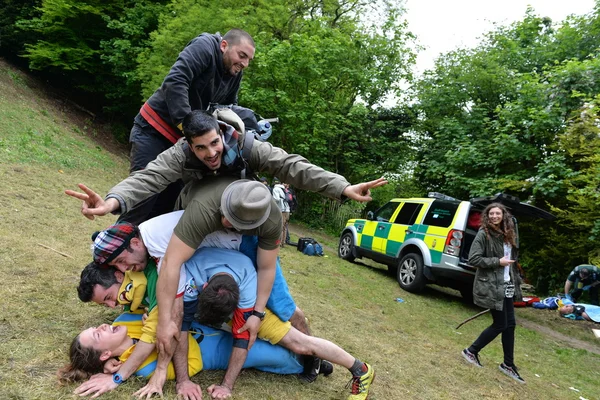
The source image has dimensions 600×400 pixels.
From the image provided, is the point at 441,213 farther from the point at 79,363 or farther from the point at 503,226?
Answer: the point at 79,363

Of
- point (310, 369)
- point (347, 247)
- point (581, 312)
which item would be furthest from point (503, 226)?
point (347, 247)

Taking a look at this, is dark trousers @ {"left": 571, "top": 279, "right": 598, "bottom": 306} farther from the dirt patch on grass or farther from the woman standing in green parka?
the dirt patch on grass

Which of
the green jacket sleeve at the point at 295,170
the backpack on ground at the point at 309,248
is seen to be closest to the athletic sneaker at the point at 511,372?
the green jacket sleeve at the point at 295,170

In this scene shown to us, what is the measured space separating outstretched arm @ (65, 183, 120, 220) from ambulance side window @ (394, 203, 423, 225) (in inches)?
282

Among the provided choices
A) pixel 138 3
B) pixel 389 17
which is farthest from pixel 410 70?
pixel 138 3

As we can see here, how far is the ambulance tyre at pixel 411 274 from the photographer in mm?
8203

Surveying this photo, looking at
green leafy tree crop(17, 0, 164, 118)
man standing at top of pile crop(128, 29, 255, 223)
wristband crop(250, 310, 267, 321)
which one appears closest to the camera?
wristband crop(250, 310, 267, 321)

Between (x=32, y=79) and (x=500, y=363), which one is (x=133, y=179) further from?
(x=32, y=79)

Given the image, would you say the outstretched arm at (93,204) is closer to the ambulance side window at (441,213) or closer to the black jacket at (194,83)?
the black jacket at (194,83)

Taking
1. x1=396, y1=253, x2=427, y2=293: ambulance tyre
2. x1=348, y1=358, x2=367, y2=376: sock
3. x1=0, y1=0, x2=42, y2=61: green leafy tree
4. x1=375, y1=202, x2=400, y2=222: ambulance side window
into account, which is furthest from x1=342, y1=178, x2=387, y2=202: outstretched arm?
x1=0, y1=0, x2=42, y2=61: green leafy tree

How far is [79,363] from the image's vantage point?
8.48 feet

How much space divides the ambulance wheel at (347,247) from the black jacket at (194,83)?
7735mm

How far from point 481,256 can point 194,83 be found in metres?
3.55

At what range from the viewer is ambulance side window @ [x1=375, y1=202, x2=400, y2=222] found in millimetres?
9742
